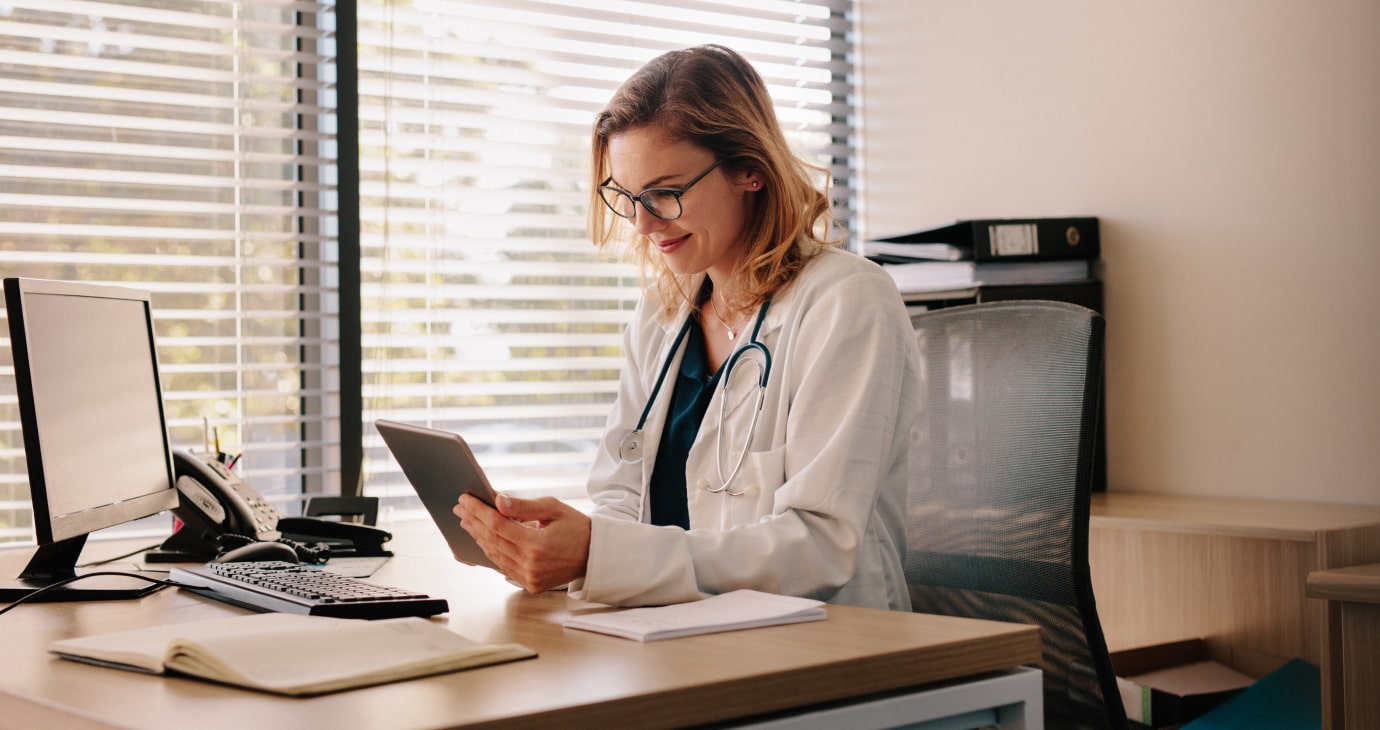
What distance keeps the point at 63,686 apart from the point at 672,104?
1.10 meters

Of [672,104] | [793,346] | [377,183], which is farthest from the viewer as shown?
[377,183]

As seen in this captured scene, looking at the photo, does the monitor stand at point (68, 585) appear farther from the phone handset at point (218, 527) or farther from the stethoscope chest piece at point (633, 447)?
the stethoscope chest piece at point (633, 447)

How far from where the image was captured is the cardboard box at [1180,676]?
78.7 inches

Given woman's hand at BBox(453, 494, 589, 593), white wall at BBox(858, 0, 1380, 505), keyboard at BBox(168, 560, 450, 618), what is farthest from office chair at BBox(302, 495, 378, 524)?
white wall at BBox(858, 0, 1380, 505)

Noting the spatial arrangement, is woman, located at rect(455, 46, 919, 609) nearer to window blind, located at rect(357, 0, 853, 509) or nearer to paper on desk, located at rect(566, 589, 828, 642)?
paper on desk, located at rect(566, 589, 828, 642)

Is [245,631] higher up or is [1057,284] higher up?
[1057,284]

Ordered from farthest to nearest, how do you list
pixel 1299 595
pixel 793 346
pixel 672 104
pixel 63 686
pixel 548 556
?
1. pixel 1299 595
2. pixel 672 104
3. pixel 793 346
4. pixel 548 556
5. pixel 63 686

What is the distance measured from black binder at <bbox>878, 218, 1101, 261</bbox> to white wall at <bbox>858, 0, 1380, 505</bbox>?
0.10m

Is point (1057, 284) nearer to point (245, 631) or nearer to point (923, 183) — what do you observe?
point (923, 183)

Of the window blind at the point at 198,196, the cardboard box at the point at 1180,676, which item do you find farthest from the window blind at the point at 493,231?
the cardboard box at the point at 1180,676

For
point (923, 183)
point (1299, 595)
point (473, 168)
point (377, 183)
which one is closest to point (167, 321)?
point (377, 183)

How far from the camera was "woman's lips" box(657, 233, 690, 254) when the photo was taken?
170 centimetres

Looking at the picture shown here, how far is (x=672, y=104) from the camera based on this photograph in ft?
5.47

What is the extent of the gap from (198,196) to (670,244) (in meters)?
1.27
